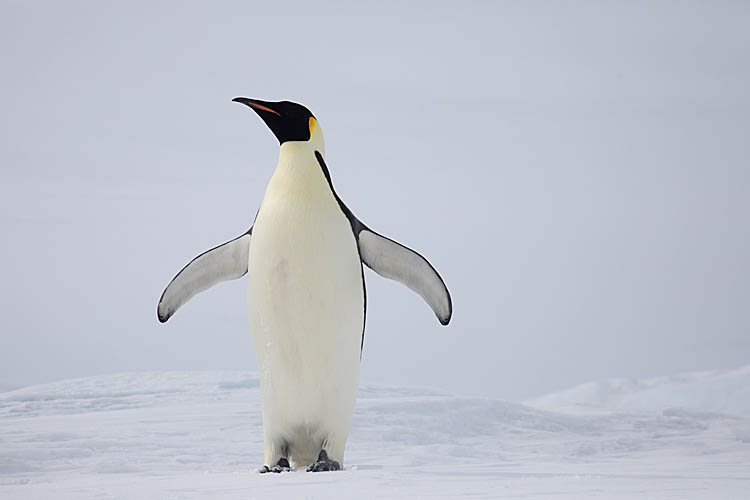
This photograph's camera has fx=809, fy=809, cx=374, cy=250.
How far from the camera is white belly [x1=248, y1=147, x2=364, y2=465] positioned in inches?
141

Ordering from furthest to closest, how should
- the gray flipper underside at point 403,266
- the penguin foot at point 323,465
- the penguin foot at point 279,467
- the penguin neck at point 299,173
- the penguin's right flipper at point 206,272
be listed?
the penguin's right flipper at point 206,272
the gray flipper underside at point 403,266
the penguin neck at point 299,173
the penguin foot at point 279,467
the penguin foot at point 323,465

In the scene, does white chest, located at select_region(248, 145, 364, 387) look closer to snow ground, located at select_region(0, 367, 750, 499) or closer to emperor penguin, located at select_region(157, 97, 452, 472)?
emperor penguin, located at select_region(157, 97, 452, 472)

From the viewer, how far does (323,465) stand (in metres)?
3.51

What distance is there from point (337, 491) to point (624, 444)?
538cm

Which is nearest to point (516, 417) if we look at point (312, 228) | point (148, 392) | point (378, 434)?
point (378, 434)

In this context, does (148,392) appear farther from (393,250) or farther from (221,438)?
(393,250)

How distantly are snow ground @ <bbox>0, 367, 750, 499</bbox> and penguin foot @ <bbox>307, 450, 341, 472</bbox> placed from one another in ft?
0.61

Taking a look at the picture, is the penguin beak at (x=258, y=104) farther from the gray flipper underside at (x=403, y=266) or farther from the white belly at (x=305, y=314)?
the gray flipper underside at (x=403, y=266)

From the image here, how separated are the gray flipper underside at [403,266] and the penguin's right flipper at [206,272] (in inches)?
23.9

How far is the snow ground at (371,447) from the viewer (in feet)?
9.24

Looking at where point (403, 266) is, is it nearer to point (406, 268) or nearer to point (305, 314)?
point (406, 268)

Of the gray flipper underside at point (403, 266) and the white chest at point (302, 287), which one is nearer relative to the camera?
the white chest at point (302, 287)

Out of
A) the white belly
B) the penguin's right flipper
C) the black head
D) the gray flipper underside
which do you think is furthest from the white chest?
the penguin's right flipper

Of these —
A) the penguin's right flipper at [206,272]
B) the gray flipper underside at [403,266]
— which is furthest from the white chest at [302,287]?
the penguin's right flipper at [206,272]
